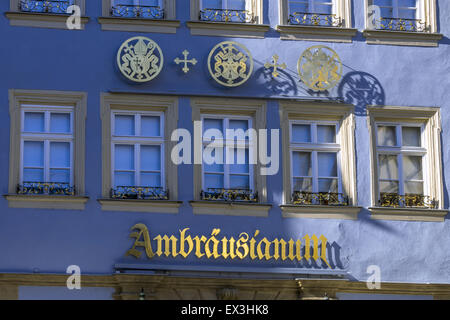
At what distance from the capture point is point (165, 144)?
58.6ft

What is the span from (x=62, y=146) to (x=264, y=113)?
2.92m

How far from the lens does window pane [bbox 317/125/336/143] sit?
60.3 ft

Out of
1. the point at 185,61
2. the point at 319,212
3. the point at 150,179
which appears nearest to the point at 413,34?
the point at 319,212

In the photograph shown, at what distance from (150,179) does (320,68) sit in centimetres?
299

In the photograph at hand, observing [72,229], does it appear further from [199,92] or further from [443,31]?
[443,31]

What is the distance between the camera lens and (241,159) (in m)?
18.1

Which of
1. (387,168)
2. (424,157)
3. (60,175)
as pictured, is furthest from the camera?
(424,157)

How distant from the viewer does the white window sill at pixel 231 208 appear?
17.6 metres

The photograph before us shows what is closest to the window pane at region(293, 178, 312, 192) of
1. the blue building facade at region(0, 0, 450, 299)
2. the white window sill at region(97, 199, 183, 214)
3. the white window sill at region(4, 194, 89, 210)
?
the blue building facade at region(0, 0, 450, 299)

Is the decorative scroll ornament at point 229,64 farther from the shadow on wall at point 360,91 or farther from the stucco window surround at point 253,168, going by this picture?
the shadow on wall at point 360,91

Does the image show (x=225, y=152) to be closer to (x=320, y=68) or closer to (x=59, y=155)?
(x=320, y=68)

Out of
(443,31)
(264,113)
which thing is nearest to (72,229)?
(264,113)

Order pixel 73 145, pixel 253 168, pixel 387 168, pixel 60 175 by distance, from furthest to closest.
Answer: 1. pixel 387 168
2. pixel 253 168
3. pixel 73 145
4. pixel 60 175
